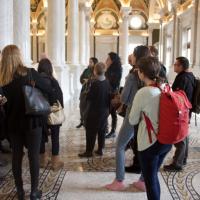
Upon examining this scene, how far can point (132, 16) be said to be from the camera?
32312mm

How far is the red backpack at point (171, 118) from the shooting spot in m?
3.17

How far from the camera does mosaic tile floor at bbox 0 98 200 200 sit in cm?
436

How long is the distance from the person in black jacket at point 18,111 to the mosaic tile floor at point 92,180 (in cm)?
58

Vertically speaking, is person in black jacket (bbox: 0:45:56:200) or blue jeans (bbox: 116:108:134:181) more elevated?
person in black jacket (bbox: 0:45:56:200)

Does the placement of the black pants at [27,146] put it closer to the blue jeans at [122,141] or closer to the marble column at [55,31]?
the blue jeans at [122,141]

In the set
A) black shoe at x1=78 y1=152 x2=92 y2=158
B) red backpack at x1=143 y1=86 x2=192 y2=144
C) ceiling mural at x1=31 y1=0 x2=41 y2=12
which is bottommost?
black shoe at x1=78 y1=152 x2=92 y2=158

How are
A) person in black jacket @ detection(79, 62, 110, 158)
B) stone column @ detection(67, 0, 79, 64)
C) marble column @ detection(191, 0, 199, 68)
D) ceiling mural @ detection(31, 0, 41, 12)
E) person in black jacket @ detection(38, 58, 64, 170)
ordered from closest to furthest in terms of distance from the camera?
person in black jacket @ detection(38, 58, 64, 170), person in black jacket @ detection(79, 62, 110, 158), stone column @ detection(67, 0, 79, 64), marble column @ detection(191, 0, 199, 68), ceiling mural @ detection(31, 0, 41, 12)

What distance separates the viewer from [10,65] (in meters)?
3.68

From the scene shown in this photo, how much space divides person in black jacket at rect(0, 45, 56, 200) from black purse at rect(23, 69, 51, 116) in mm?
43

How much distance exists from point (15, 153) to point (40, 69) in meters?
1.39

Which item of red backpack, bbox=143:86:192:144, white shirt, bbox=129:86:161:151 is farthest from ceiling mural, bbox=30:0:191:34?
red backpack, bbox=143:86:192:144

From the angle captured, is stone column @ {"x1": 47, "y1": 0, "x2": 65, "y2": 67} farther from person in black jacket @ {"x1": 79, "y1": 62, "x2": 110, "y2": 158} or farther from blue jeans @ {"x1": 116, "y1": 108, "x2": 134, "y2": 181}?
blue jeans @ {"x1": 116, "y1": 108, "x2": 134, "y2": 181}

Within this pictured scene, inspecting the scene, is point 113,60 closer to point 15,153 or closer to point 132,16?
point 15,153

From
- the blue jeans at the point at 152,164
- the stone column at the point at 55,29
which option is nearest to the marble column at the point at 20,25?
the stone column at the point at 55,29
